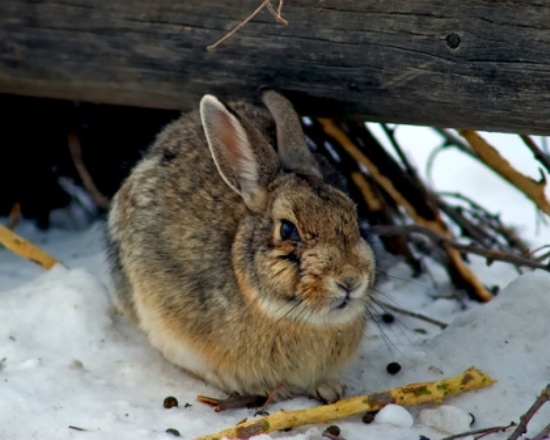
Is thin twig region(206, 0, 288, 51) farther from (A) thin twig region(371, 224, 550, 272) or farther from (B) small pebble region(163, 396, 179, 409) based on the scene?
(B) small pebble region(163, 396, 179, 409)

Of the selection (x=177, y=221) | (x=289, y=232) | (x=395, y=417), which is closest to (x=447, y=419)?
(x=395, y=417)

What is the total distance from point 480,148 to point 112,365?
1781 mm

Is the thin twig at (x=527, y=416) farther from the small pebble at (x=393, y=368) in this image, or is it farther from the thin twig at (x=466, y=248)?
the thin twig at (x=466, y=248)

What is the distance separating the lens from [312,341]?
13.5 feet

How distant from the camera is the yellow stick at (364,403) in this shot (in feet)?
12.5

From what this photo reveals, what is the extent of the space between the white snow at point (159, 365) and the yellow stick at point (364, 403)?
4 cm

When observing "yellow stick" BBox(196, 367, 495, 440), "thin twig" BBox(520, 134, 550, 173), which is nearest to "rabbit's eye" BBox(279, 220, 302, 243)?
"yellow stick" BBox(196, 367, 495, 440)

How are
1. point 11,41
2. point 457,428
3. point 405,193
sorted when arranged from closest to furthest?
point 457,428 → point 11,41 → point 405,193

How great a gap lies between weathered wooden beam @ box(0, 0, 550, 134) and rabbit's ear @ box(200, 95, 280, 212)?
17.4 inches

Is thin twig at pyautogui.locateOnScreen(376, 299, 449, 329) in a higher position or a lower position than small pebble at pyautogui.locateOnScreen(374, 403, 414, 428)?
lower

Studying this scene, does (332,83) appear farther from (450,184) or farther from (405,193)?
(450,184)

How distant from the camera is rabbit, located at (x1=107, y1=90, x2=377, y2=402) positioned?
390 cm

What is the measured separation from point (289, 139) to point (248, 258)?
0.52 m

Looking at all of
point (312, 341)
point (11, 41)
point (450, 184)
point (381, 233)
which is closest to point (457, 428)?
point (312, 341)
